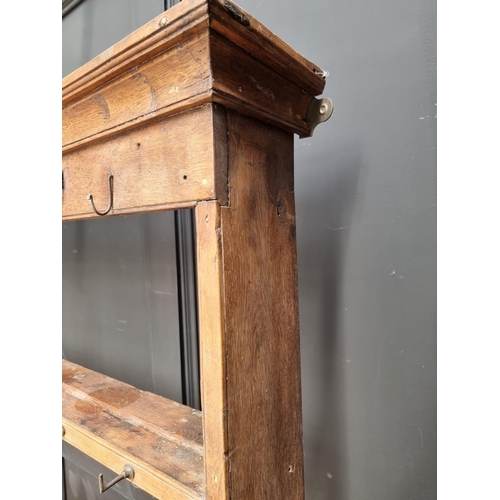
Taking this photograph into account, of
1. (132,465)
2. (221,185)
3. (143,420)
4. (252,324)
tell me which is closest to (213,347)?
(252,324)

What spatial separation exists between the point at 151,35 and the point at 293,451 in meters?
0.65

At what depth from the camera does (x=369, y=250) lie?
0.73 meters

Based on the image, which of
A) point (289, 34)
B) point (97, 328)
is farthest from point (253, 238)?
point (97, 328)

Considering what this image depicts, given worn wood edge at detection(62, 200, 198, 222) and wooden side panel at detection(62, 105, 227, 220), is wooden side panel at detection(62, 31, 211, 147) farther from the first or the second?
worn wood edge at detection(62, 200, 198, 222)


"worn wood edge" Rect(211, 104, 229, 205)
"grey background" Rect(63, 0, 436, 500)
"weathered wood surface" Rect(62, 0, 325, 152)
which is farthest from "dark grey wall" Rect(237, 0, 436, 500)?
"worn wood edge" Rect(211, 104, 229, 205)

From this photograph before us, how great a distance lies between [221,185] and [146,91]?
0.18m

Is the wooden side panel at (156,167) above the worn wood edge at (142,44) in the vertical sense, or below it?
below

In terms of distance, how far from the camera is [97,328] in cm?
139

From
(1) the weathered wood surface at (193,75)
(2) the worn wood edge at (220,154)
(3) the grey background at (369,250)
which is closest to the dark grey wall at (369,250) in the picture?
(3) the grey background at (369,250)

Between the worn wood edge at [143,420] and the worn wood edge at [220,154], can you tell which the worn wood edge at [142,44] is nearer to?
the worn wood edge at [220,154]

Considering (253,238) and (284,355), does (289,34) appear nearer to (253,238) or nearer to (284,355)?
(253,238)

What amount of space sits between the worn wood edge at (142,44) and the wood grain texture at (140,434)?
2.03 ft

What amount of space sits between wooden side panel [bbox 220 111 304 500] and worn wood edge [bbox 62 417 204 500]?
0.38ft

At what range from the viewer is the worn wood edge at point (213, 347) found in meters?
0.46
